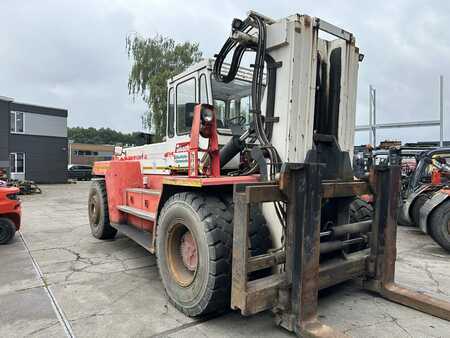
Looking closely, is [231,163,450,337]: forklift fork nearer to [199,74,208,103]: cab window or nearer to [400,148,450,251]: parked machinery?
[199,74,208,103]: cab window

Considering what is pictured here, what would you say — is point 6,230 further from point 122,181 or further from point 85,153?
point 85,153

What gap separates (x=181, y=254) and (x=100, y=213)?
3588 millimetres

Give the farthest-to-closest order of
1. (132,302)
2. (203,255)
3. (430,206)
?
(430,206), (132,302), (203,255)

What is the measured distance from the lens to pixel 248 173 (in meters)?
3.64

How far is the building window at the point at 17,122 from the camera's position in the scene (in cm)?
2600

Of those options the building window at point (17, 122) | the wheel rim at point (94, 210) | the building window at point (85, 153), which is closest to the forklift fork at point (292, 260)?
the wheel rim at point (94, 210)

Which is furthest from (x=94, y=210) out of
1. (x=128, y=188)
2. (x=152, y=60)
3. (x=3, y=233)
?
(x=152, y=60)

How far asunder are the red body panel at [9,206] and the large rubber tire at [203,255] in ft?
14.5

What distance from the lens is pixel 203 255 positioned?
10.3ft

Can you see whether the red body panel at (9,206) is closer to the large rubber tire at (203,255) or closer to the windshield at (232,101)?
the large rubber tire at (203,255)

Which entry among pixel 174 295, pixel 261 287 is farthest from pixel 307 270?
pixel 174 295

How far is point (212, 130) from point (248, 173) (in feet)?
2.03

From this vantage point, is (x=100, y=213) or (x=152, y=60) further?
(x=152, y=60)

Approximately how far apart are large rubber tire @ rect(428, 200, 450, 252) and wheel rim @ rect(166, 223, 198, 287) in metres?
5.15
